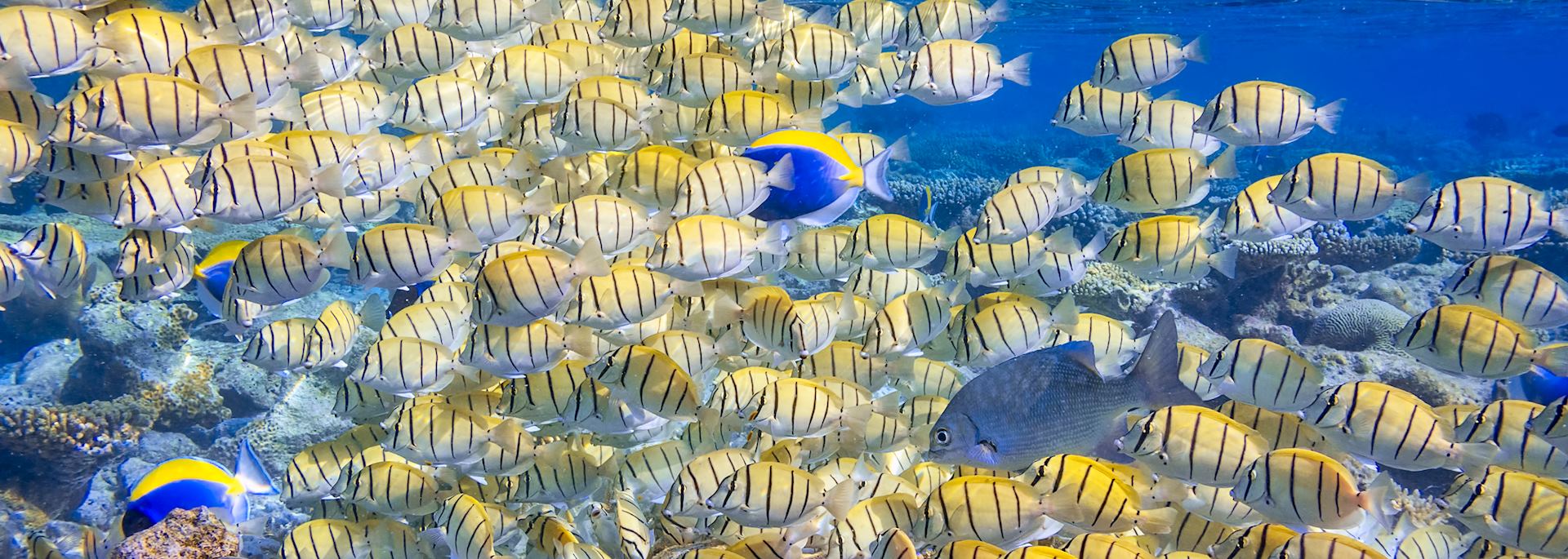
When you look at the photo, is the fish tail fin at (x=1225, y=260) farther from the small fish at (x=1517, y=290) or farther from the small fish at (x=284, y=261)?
the small fish at (x=284, y=261)

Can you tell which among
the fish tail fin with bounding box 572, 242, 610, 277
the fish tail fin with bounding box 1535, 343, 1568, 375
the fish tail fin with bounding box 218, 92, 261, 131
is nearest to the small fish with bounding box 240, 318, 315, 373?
the fish tail fin with bounding box 218, 92, 261, 131

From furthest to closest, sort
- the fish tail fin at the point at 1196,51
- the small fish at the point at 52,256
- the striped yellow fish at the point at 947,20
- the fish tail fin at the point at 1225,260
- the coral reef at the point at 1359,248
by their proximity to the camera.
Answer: the coral reef at the point at 1359,248 → the striped yellow fish at the point at 947,20 → the fish tail fin at the point at 1196,51 → the fish tail fin at the point at 1225,260 → the small fish at the point at 52,256

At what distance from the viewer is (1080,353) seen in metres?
2.93

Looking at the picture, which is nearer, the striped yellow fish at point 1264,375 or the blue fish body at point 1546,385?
the striped yellow fish at point 1264,375

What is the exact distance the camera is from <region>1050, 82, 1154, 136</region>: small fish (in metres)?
4.13

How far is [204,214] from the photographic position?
295cm

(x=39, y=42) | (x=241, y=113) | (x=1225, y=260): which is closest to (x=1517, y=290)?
(x=1225, y=260)

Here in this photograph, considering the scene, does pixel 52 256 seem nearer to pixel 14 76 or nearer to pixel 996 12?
pixel 14 76

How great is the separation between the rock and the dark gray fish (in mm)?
2885

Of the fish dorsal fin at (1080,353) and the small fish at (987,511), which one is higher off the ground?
the fish dorsal fin at (1080,353)

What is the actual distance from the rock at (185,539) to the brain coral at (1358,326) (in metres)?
9.69

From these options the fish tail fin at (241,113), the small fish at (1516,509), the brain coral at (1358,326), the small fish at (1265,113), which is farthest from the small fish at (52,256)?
the brain coral at (1358,326)

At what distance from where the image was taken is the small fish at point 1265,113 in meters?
3.56

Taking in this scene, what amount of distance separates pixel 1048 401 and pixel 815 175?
1.25 meters
